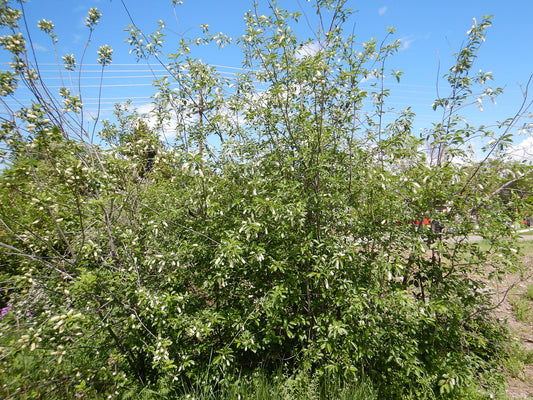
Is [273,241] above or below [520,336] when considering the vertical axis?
above

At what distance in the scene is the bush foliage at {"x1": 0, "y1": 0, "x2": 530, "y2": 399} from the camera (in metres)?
2.61

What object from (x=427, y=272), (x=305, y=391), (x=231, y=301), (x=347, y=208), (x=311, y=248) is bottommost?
(x=305, y=391)

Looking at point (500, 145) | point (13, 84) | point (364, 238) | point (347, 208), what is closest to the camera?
point (13, 84)

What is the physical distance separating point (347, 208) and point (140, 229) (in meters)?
2.27

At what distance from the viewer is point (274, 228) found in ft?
9.86

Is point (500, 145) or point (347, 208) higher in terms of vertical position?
point (500, 145)

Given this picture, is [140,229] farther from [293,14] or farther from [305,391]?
[293,14]

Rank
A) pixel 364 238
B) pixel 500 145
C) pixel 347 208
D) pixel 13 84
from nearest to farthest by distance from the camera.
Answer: pixel 13 84 < pixel 500 145 < pixel 347 208 < pixel 364 238

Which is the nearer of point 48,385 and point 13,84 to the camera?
point 13,84

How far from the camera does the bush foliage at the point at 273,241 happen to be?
2605 mm

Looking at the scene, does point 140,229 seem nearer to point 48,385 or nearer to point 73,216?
point 73,216

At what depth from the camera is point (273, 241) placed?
10.3 feet

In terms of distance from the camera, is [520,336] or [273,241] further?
[520,336]

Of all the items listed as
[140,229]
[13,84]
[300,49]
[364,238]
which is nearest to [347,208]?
[364,238]
